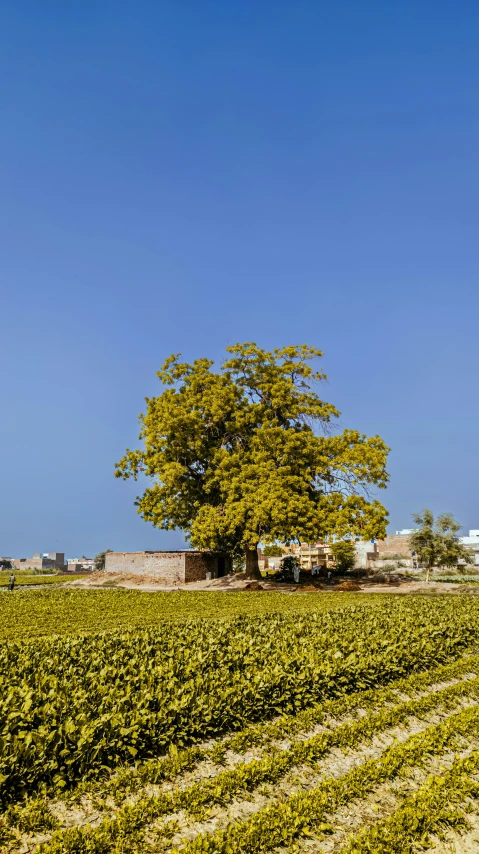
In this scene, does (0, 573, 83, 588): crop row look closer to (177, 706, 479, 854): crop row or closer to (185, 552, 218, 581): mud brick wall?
(185, 552, 218, 581): mud brick wall

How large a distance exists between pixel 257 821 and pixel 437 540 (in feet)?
116

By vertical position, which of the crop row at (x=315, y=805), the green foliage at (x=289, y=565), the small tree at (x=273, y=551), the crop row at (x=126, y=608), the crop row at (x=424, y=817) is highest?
the small tree at (x=273, y=551)

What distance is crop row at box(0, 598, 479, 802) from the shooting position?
239 inches

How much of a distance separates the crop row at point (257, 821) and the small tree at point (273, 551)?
53.0 meters

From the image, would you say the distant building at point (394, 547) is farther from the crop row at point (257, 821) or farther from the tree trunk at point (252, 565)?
the crop row at point (257, 821)

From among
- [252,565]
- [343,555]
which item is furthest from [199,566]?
[343,555]

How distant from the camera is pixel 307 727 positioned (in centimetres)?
773

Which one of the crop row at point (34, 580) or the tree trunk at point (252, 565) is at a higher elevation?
the tree trunk at point (252, 565)

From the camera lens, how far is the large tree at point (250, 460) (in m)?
34.1

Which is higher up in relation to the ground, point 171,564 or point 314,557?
point 171,564

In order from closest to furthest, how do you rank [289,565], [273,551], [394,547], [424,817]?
[424,817] < [289,565] < [273,551] < [394,547]

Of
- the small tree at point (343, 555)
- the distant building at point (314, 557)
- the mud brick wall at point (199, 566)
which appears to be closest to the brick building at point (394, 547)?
Result: the distant building at point (314, 557)

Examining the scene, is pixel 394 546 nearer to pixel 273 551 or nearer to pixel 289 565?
pixel 273 551

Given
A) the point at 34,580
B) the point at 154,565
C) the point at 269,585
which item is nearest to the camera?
the point at 269,585
